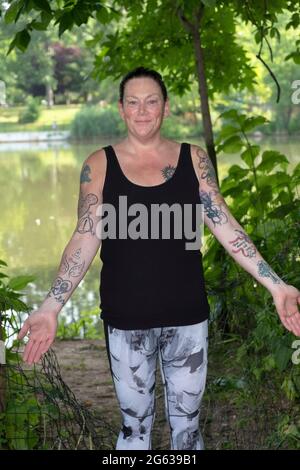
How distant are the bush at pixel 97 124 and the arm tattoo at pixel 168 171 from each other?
1281 inches

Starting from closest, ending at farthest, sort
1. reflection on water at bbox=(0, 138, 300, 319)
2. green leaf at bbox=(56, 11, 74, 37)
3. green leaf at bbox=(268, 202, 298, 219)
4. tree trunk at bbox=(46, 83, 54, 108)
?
1. green leaf at bbox=(56, 11, 74, 37)
2. green leaf at bbox=(268, 202, 298, 219)
3. reflection on water at bbox=(0, 138, 300, 319)
4. tree trunk at bbox=(46, 83, 54, 108)

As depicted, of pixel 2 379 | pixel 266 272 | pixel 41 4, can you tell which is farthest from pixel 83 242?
pixel 41 4

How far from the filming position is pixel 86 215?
224cm

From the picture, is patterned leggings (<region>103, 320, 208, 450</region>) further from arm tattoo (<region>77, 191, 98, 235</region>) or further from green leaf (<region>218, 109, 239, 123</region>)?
green leaf (<region>218, 109, 239, 123</region>)

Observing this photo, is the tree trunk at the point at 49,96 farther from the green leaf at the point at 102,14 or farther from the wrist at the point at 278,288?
the wrist at the point at 278,288

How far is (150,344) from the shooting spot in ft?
7.36

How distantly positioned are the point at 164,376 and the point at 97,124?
33912 mm

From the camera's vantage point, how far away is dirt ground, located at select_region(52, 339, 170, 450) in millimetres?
3641

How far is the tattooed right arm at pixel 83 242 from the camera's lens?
223 cm

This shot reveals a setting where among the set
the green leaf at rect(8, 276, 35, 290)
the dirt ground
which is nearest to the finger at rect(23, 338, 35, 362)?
the green leaf at rect(8, 276, 35, 290)

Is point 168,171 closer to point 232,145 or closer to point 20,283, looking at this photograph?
point 20,283

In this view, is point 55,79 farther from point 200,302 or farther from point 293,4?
point 200,302

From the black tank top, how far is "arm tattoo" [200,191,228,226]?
0.08 m
